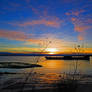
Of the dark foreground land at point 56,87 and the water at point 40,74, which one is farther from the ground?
the dark foreground land at point 56,87

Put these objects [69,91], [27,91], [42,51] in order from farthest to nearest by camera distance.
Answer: [27,91] < [69,91] < [42,51]

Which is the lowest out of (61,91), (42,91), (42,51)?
(42,91)

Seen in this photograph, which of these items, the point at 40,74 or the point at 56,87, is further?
the point at 40,74

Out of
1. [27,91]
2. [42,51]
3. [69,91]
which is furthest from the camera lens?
[27,91]

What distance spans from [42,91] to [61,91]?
4.89 ft

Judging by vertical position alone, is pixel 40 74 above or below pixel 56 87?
below

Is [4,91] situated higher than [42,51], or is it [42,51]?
[42,51]

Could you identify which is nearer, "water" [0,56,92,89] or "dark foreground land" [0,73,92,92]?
"dark foreground land" [0,73,92,92]

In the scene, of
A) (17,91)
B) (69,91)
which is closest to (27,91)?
(17,91)

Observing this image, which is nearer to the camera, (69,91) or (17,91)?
(69,91)

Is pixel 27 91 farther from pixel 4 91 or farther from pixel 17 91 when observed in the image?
pixel 4 91

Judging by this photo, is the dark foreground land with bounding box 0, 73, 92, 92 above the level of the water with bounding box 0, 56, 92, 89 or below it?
above

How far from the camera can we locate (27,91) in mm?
5832

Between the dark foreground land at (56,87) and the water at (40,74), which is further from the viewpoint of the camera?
the water at (40,74)
